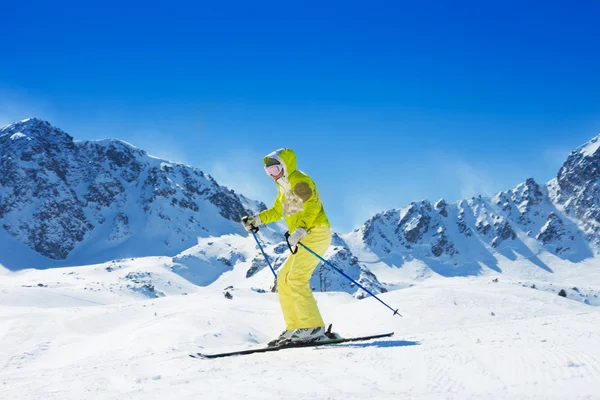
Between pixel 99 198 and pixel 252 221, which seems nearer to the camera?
pixel 252 221

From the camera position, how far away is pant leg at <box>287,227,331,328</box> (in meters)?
6.24

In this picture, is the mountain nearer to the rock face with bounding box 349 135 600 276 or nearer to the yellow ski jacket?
the rock face with bounding box 349 135 600 276

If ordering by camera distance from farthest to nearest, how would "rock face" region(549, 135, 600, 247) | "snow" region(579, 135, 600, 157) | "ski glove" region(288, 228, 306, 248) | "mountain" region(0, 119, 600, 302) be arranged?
Result: 1. "snow" region(579, 135, 600, 157)
2. "rock face" region(549, 135, 600, 247)
3. "mountain" region(0, 119, 600, 302)
4. "ski glove" region(288, 228, 306, 248)

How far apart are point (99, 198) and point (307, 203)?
147 m

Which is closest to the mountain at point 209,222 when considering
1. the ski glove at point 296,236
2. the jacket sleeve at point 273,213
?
the jacket sleeve at point 273,213

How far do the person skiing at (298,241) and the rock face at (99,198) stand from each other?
117 meters

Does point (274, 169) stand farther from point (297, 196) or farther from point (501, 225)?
point (501, 225)

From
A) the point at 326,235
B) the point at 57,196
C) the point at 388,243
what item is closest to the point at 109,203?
the point at 57,196

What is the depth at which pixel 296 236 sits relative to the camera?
6.01 metres

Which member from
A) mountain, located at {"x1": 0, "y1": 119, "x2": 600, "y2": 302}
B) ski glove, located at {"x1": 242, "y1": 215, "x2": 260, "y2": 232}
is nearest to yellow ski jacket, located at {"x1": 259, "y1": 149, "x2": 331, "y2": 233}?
ski glove, located at {"x1": 242, "y1": 215, "x2": 260, "y2": 232}

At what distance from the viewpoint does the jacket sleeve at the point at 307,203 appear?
6.28m

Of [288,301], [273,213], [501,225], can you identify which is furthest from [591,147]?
[288,301]

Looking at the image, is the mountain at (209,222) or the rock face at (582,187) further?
the rock face at (582,187)

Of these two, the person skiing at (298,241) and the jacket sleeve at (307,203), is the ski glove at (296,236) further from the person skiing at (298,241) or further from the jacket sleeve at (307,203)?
the jacket sleeve at (307,203)
